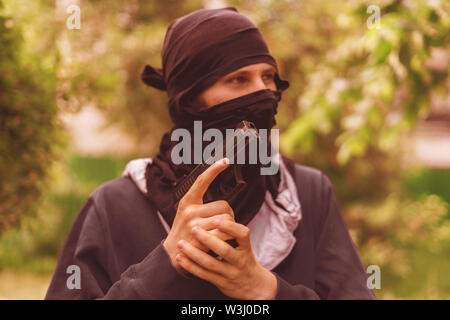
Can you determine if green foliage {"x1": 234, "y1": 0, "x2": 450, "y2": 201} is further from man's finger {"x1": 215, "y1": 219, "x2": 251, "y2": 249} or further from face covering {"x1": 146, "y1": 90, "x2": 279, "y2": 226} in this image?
man's finger {"x1": 215, "y1": 219, "x2": 251, "y2": 249}

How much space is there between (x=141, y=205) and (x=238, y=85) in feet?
1.96

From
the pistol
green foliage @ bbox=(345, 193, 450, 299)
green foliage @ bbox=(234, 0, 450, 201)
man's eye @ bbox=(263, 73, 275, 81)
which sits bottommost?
green foliage @ bbox=(345, 193, 450, 299)

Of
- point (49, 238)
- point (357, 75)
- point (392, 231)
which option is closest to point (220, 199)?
point (357, 75)

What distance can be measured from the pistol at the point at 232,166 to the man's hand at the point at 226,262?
6cm

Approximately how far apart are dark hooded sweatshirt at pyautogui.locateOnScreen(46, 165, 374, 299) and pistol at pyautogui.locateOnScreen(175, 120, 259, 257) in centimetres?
34

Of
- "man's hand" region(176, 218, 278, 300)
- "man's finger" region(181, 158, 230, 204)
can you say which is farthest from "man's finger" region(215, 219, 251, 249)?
"man's finger" region(181, 158, 230, 204)

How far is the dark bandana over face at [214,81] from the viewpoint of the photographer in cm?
168

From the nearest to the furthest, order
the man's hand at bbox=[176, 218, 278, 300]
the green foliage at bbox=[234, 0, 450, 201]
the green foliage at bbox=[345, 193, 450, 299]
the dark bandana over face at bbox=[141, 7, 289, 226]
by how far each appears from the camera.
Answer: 1. the man's hand at bbox=[176, 218, 278, 300]
2. the dark bandana over face at bbox=[141, 7, 289, 226]
3. the green foliage at bbox=[234, 0, 450, 201]
4. the green foliage at bbox=[345, 193, 450, 299]

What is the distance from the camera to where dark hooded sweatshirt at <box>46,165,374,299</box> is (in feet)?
5.60

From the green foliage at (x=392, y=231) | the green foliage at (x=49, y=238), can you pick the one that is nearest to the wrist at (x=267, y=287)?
the green foliage at (x=392, y=231)

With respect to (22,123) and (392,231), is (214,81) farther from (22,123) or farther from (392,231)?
(392,231)

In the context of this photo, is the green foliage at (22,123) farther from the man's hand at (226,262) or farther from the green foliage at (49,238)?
the green foliage at (49,238)
